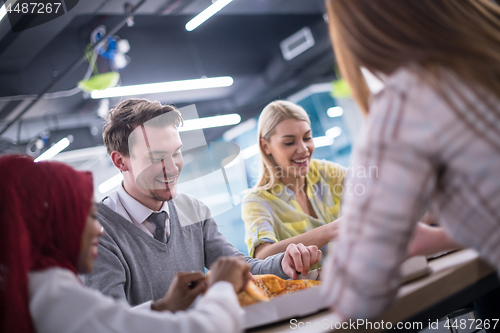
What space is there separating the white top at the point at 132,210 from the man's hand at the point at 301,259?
1.44ft

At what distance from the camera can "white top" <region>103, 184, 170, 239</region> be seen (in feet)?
4.26

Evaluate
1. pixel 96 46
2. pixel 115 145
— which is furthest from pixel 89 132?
pixel 115 145

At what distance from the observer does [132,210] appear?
1324 millimetres

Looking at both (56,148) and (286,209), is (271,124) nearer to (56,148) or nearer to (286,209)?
(286,209)

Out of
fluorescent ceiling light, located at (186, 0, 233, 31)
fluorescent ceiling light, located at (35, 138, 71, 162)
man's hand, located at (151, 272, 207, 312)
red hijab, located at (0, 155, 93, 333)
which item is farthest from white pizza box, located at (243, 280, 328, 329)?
fluorescent ceiling light, located at (35, 138, 71, 162)

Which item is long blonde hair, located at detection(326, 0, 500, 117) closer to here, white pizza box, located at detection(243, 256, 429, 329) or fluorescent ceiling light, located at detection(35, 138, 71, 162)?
white pizza box, located at detection(243, 256, 429, 329)

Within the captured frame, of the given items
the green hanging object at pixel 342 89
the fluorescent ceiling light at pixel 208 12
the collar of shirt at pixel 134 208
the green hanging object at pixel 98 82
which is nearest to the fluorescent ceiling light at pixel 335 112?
the green hanging object at pixel 342 89

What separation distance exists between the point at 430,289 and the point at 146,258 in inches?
32.2

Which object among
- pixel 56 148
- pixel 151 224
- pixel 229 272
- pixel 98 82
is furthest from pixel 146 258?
pixel 56 148

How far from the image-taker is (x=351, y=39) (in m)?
0.63

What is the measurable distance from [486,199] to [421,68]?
20 centimetres

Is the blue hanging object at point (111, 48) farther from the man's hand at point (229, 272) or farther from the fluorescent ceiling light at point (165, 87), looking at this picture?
the man's hand at point (229, 272)

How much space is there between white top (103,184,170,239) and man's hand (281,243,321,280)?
0.44 meters

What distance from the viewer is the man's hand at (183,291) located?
79 cm
